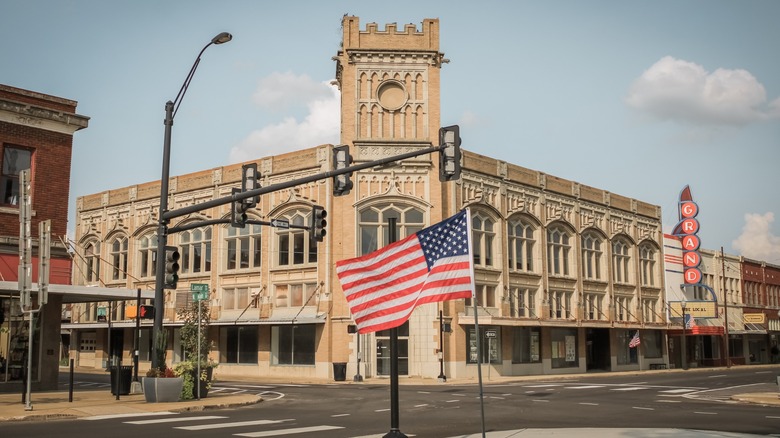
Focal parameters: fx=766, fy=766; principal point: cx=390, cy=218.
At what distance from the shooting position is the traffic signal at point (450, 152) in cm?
1744

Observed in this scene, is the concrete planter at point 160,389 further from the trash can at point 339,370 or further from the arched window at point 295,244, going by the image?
the arched window at point 295,244

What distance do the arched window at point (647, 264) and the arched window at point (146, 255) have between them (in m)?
36.5

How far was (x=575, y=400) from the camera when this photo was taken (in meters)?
25.0

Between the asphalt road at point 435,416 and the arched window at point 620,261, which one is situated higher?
the arched window at point 620,261

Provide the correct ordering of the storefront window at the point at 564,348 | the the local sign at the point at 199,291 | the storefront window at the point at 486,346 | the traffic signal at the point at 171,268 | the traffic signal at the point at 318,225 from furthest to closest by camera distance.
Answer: the storefront window at the point at 564,348 → the storefront window at the point at 486,346 → the the local sign at the point at 199,291 → the traffic signal at the point at 318,225 → the traffic signal at the point at 171,268

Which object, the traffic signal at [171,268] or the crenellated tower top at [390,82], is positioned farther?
the crenellated tower top at [390,82]

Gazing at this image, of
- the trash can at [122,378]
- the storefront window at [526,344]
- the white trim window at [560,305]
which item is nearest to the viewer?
the trash can at [122,378]

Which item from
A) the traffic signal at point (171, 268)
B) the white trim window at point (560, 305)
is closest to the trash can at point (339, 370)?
the white trim window at point (560, 305)

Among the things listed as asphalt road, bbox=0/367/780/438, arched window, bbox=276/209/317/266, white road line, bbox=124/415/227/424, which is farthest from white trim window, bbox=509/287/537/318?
white road line, bbox=124/415/227/424

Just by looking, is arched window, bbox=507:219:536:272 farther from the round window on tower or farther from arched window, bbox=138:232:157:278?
arched window, bbox=138:232:157:278

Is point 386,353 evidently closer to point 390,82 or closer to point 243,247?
point 243,247

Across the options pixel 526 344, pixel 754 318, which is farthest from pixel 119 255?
pixel 754 318

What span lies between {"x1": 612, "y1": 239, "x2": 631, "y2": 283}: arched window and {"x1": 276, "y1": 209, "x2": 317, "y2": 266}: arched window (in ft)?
80.1

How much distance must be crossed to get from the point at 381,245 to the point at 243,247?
34.3ft
